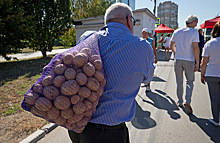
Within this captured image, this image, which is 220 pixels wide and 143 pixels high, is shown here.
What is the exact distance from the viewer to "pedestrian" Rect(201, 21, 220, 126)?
2.99m

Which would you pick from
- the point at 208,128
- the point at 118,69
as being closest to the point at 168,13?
the point at 208,128

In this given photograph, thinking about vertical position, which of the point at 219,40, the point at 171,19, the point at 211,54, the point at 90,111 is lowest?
the point at 90,111

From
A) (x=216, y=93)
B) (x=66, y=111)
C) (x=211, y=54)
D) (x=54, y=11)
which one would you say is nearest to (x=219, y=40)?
(x=211, y=54)

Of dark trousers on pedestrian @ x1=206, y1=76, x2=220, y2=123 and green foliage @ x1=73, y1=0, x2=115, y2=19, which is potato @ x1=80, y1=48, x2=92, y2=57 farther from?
green foliage @ x1=73, y1=0, x2=115, y2=19

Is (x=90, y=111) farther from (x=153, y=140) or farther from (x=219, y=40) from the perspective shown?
(x=219, y=40)

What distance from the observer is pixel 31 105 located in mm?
1020

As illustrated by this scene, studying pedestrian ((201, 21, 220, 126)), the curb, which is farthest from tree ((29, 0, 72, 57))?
pedestrian ((201, 21, 220, 126))

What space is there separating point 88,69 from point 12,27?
11363 millimetres

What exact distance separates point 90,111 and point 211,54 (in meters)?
2.96

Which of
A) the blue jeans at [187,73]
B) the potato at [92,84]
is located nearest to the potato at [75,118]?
the potato at [92,84]

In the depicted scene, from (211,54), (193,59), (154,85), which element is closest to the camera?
(211,54)

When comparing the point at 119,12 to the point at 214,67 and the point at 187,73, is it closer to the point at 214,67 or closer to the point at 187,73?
the point at 214,67

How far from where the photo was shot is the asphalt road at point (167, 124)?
2.86m

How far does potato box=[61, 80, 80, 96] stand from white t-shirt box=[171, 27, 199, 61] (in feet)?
11.0
